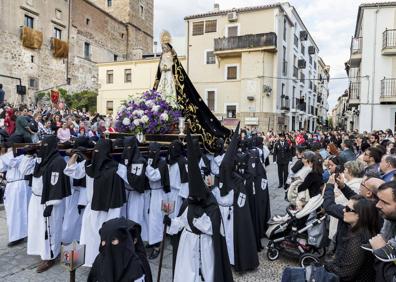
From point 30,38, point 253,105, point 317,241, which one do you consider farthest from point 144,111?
point 30,38

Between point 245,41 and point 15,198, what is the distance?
25.4m

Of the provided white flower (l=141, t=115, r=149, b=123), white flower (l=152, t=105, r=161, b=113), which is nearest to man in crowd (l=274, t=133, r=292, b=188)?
white flower (l=152, t=105, r=161, b=113)

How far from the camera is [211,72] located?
100 ft

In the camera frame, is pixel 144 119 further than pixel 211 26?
No

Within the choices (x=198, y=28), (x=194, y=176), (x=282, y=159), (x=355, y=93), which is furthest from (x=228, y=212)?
(x=198, y=28)

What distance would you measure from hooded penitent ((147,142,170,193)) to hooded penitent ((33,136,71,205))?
139 cm

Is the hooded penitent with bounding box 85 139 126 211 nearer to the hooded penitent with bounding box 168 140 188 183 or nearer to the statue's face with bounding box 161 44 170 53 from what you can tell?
the hooded penitent with bounding box 168 140 188 183

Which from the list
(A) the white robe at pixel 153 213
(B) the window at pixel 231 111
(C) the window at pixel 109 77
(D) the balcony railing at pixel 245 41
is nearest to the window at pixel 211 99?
(B) the window at pixel 231 111

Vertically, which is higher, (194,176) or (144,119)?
(144,119)

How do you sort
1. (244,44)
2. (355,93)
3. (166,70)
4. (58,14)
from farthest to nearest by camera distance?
(58,14), (244,44), (355,93), (166,70)

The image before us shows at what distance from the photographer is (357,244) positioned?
2922 millimetres

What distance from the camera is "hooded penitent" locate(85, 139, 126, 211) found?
4617mm

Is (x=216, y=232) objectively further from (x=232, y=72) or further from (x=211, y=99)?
(x=211, y=99)

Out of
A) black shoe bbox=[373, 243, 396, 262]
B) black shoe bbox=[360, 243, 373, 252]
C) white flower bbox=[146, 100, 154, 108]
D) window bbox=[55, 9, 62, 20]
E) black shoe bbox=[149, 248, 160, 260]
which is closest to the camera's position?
black shoe bbox=[373, 243, 396, 262]
